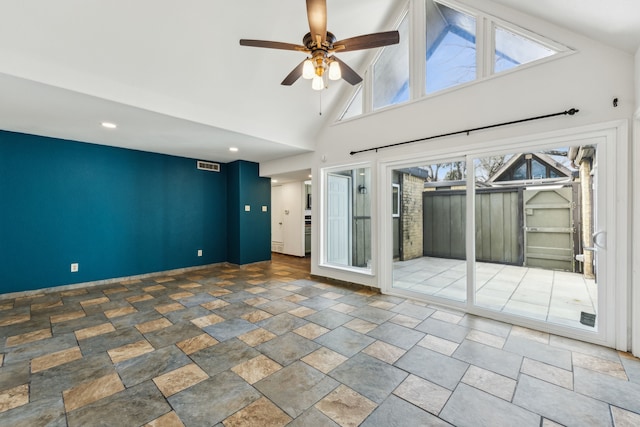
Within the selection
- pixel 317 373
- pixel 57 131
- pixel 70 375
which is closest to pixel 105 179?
pixel 57 131

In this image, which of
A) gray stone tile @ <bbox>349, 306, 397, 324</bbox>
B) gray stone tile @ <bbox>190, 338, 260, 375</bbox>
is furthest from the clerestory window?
gray stone tile @ <bbox>190, 338, 260, 375</bbox>

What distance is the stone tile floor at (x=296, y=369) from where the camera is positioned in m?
1.68

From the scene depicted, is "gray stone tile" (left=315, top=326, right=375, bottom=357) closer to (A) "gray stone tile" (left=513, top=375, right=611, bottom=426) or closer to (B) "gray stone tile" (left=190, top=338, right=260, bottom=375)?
(B) "gray stone tile" (left=190, top=338, right=260, bottom=375)

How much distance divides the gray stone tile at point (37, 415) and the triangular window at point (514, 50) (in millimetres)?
4852

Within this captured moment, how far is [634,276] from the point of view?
2420mm

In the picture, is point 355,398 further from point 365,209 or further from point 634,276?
point 365,209

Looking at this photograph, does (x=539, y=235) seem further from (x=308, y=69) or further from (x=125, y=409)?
(x=125, y=409)

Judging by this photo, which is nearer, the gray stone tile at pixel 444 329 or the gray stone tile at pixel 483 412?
the gray stone tile at pixel 483 412

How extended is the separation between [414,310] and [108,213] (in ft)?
17.2

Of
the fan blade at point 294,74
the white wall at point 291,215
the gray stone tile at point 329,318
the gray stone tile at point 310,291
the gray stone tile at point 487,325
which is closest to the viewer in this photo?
the fan blade at point 294,74

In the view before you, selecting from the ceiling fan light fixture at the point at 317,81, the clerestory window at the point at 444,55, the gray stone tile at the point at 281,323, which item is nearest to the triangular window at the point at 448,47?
the clerestory window at the point at 444,55

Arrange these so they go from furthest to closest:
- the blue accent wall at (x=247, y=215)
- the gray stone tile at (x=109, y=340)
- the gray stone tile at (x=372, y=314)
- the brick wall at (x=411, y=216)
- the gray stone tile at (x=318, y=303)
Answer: the brick wall at (x=411, y=216) < the blue accent wall at (x=247, y=215) < the gray stone tile at (x=318, y=303) < the gray stone tile at (x=372, y=314) < the gray stone tile at (x=109, y=340)

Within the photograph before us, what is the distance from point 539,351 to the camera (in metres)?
2.45

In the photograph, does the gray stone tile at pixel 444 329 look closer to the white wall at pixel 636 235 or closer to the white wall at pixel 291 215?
the white wall at pixel 636 235
